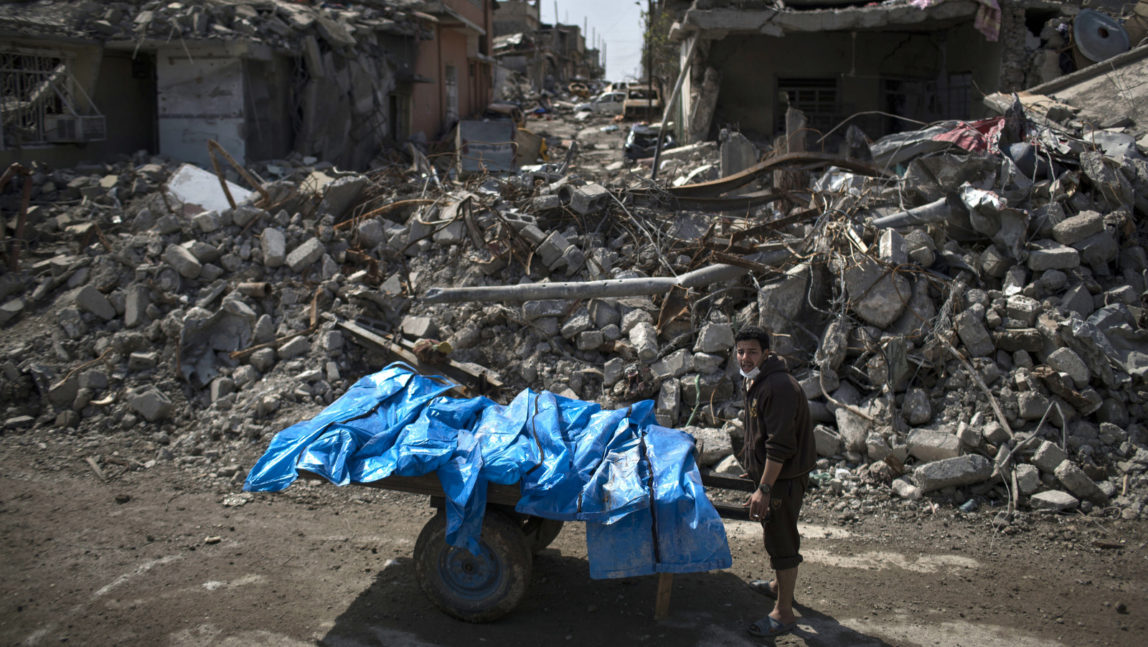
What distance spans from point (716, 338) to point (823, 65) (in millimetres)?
11136

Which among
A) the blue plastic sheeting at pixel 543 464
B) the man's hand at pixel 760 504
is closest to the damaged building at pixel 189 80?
the blue plastic sheeting at pixel 543 464

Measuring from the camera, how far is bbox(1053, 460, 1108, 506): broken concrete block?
17.2 feet

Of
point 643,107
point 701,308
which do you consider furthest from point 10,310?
point 643,107

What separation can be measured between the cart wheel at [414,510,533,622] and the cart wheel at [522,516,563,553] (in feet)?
0.64

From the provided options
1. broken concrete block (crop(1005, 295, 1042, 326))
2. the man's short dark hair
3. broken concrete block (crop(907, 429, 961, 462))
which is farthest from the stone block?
broken concrete block (crop(1005, 295, 1042, 326))

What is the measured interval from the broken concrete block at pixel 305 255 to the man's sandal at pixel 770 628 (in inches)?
233

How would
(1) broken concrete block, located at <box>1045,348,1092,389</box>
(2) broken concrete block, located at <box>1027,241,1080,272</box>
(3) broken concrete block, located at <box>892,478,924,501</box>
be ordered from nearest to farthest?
(3) broken concrete block, located at <box>892,478,924,501</box> → (1) broken concrete block, located at <box>1045,348,1092,389</box> → (2) broken concrete block, located at <box>1027,241,1080,272</box>

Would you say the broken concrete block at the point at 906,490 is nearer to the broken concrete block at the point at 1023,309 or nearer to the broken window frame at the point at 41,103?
the broken concrete block at the point at 1023,309

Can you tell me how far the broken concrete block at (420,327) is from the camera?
697cm

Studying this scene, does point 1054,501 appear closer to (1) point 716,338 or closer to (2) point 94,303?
(1) point 716,338

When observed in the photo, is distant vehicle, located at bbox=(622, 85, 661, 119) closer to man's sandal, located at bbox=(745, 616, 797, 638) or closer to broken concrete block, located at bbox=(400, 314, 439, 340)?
broken concrete block, located at bbox=(400, 314, 439, 340)

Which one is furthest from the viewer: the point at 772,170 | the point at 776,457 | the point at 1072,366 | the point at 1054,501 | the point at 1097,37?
the point at 1097,37

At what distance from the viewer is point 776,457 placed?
146 inches

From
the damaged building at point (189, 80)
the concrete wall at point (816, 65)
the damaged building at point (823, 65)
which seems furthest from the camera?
the concrete wall at point (816, 65)
